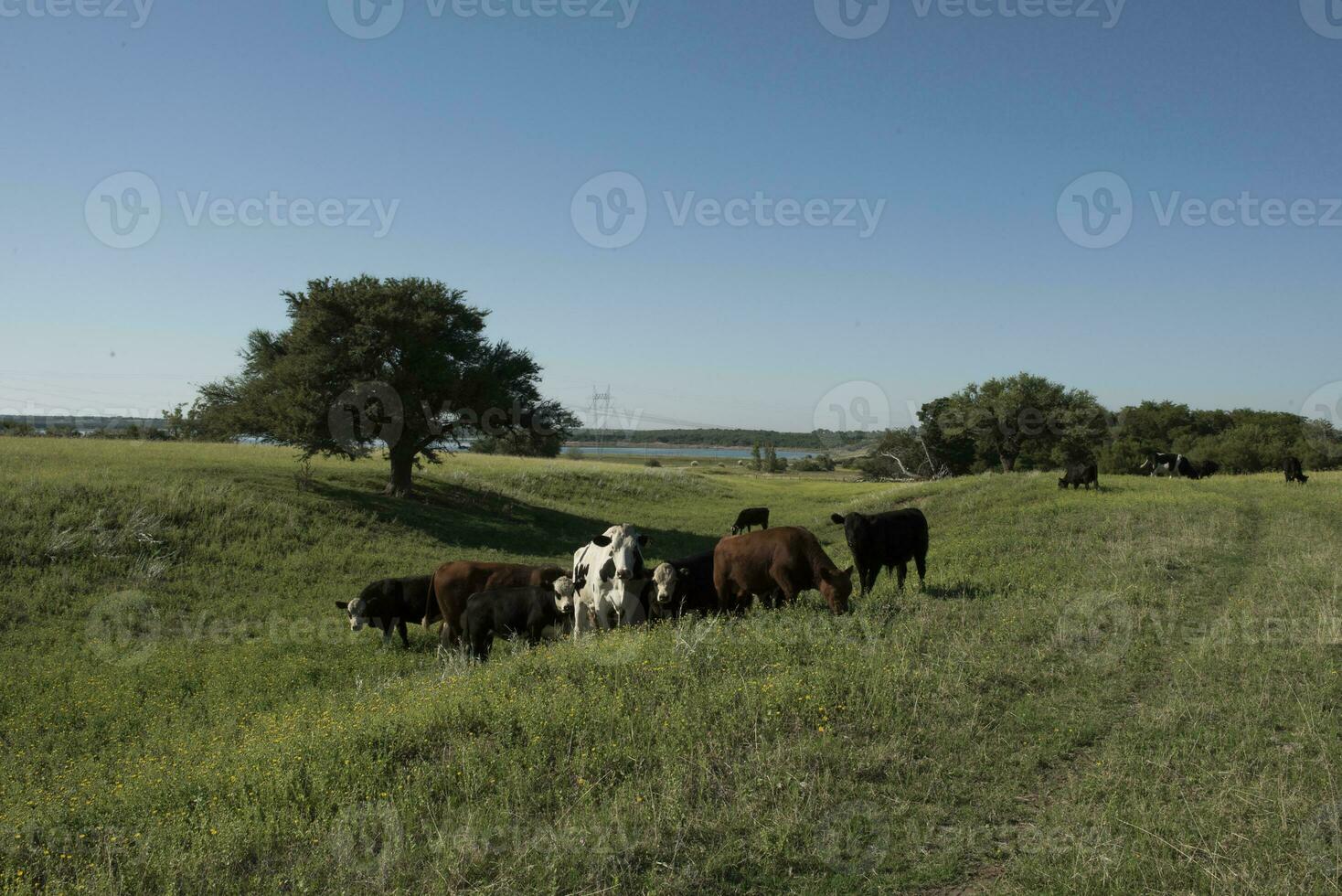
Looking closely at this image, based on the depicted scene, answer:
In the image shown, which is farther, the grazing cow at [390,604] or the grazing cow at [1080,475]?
the grazing cow at [1080,475]

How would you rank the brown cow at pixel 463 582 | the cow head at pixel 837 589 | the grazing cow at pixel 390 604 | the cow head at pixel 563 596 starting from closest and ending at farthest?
the cow head at pixel 837 589 → the cow head at pixel 563 596 → the brown cow at pixel 463 582 → the grazing cow at pixel 390 604

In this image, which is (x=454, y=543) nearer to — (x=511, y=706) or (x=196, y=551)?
(x=196, y=551)

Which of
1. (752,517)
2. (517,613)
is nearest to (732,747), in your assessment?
(517,613)

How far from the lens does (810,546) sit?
1289 cm

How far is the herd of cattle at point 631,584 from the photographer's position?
13031 millimetres

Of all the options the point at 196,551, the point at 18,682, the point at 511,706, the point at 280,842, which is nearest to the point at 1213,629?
the point at 511,706

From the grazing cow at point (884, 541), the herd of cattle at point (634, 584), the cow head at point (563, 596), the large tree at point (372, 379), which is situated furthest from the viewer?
the large tree at point (372, 379)

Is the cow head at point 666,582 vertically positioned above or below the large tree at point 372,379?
below

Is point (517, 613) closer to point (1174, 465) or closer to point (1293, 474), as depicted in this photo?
point (1293, 474)

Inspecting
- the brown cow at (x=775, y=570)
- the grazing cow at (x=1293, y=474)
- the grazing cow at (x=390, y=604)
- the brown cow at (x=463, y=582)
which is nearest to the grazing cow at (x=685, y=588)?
the brown cow at (x=775, y=570)

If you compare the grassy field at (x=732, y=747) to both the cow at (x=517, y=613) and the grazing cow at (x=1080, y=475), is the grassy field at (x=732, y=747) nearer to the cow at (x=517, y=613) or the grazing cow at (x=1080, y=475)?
the cow at (x=517, y=613)

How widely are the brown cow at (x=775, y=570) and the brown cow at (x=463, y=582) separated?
10.0 ft

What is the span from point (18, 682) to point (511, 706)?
32.3ft

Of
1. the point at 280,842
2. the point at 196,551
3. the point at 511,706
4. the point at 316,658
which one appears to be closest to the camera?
the point at 280,842
